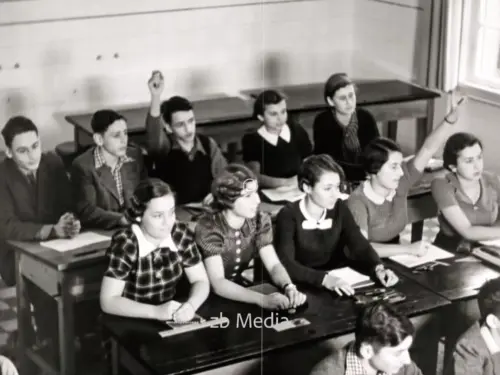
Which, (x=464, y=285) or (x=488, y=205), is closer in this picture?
(x=464, y=285)

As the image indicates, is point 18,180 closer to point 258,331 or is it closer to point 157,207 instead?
point 157,207

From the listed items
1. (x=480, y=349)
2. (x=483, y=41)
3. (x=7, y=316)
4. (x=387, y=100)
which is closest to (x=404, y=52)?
(x=387, y=100)

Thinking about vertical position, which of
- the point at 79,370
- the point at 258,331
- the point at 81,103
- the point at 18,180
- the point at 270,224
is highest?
the point at 81,103

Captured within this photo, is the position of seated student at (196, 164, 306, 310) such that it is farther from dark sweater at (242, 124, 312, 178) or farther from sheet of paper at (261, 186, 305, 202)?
dark sweater at (242, 124, 312, 178)

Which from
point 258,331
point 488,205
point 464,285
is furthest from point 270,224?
point 488,205

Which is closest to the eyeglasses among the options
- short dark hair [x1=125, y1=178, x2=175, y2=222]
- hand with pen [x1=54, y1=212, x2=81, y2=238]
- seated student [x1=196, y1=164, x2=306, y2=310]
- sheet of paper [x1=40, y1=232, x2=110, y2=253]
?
seated student [x1=196, y1=164, x2=306, y2=310]

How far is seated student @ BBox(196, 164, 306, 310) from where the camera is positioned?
2.90m

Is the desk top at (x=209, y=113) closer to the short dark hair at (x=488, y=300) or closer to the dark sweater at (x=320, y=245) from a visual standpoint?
the dark sweater at (x=320, y=245)

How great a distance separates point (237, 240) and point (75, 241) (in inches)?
22.8

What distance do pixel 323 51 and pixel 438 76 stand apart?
0.50m

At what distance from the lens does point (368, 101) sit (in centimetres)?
395

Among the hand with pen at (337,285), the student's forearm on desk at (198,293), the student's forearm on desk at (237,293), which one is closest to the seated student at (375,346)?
the hand with pen at (337,285)

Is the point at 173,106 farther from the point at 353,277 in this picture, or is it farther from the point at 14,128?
the point at 353,277

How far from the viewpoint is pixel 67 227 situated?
303cm
